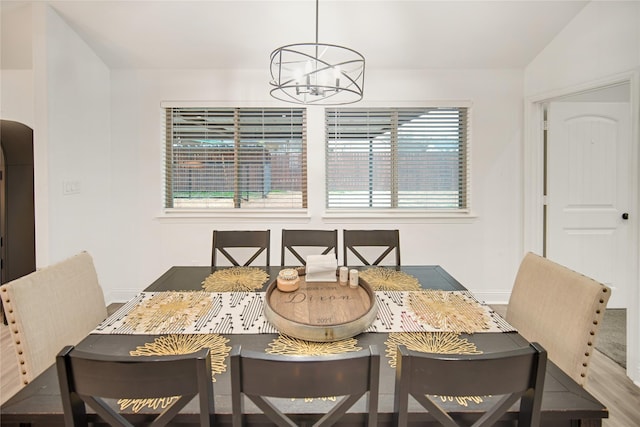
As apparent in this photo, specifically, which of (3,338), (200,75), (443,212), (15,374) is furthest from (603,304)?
(3,338)

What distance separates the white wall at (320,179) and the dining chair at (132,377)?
273 cm

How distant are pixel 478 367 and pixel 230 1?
298 centimetres

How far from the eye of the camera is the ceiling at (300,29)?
275 cm

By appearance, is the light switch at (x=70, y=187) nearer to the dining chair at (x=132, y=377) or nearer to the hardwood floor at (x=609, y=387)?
the hardwood floor at (x=609, y=387)

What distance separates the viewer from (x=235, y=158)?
360cm

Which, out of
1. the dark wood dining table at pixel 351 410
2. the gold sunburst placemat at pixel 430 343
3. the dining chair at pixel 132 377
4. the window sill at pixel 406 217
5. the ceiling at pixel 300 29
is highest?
the ceiling at pixel 300 29

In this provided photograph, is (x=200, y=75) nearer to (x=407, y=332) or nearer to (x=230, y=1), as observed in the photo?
(x=230, y=1)

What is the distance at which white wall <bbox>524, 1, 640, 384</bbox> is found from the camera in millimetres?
2254

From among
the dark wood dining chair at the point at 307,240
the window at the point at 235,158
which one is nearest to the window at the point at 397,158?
the window at the point at 235,158

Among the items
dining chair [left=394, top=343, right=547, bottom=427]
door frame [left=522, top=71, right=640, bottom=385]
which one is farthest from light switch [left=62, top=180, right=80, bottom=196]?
door frame [left=522, top=71, right=640, bottom=385]

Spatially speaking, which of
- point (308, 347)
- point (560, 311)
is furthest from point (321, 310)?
point (560, 311)

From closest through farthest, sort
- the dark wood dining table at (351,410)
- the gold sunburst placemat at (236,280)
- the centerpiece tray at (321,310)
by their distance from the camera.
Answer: the dark wood dining table at (351,410) → the centerpiece tray at (321,310) → the gold sunburst placemat at (236,280)

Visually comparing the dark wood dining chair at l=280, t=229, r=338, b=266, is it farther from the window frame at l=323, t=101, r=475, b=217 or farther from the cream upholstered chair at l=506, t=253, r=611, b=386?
Answer: the cream upholstered chair at l=506, t=253, r=611, b=386

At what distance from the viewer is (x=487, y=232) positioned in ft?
11.7
